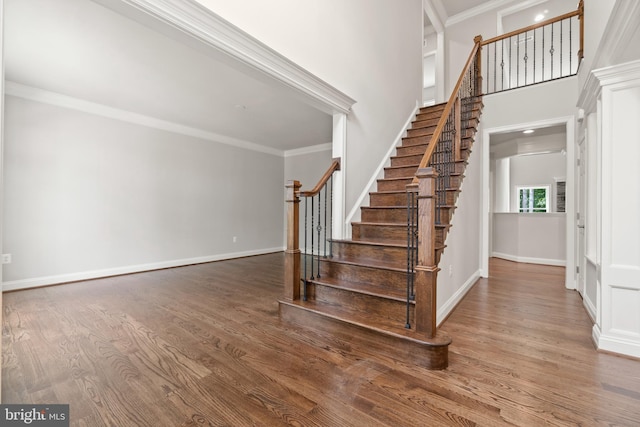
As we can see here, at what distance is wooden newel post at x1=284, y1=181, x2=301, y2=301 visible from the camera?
276 centimetres

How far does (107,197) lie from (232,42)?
365 cm

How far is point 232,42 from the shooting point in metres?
2.19

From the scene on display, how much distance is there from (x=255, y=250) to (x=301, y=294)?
397 centimetres

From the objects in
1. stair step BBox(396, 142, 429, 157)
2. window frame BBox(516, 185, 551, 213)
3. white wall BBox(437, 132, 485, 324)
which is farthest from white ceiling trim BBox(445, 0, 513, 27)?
window frame BBox(516, 185, 551, 213)

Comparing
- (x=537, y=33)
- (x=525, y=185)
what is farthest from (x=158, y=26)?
(x=525, y=185)

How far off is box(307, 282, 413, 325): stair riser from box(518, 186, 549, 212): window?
9.16 metres

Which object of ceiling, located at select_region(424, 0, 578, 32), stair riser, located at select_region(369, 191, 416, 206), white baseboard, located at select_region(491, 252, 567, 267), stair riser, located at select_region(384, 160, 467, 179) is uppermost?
ceiling, located at select_region(424, 0, 578, 32)

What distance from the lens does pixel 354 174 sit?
3.58 meters

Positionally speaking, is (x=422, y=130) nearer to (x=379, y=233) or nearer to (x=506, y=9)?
(x=379, y=233)

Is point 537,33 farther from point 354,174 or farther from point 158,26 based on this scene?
point 158,26

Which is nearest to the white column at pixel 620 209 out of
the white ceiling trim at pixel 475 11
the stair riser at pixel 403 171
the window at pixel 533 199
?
the stair riser at pixel 403 171

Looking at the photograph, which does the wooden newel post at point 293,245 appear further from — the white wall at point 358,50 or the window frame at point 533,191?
the window frame at point 533,191

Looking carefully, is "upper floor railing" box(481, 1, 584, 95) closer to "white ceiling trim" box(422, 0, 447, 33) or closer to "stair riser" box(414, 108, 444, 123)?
"white ceiling trim" box(422, 0, 447, 33)

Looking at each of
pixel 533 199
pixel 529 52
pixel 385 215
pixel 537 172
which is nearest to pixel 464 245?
pixel 385 215
